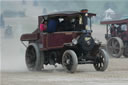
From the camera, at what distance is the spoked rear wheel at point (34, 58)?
15523mm

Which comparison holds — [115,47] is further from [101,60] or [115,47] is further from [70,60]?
[70,60]

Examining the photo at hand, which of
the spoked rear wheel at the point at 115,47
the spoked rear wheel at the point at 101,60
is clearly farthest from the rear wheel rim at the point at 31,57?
the spoked rear wheel at the point at 115,47

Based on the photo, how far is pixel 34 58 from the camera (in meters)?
15.9

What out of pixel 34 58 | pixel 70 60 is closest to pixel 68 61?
pixel 70 60

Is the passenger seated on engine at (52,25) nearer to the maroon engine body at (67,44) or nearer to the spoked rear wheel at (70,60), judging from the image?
the maroon engine body at (67,44)

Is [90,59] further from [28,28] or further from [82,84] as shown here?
[28,28]

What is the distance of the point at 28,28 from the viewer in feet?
124

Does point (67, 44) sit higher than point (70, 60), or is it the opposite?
point (67, 44)

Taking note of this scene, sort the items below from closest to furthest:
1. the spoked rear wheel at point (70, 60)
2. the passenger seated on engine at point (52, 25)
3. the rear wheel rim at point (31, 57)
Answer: the spoked rear wheel at point (70, 60), the passenger seated on engine at point (52, 25), the rear wheel rim at point (31, 57)

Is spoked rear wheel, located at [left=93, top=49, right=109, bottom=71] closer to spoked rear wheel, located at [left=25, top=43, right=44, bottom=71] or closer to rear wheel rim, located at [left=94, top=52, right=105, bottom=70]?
rear wheel rim, located at [left=94, top=52, right=105, bottom=70]

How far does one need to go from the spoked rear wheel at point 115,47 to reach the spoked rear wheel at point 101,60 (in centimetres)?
803

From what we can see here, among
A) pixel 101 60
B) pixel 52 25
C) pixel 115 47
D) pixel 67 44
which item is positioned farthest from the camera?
pixel 115 47

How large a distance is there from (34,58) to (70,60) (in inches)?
80.4

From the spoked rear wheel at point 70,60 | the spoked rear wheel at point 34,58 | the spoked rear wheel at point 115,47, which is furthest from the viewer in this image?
the spoked rear wheel at point 115,47
